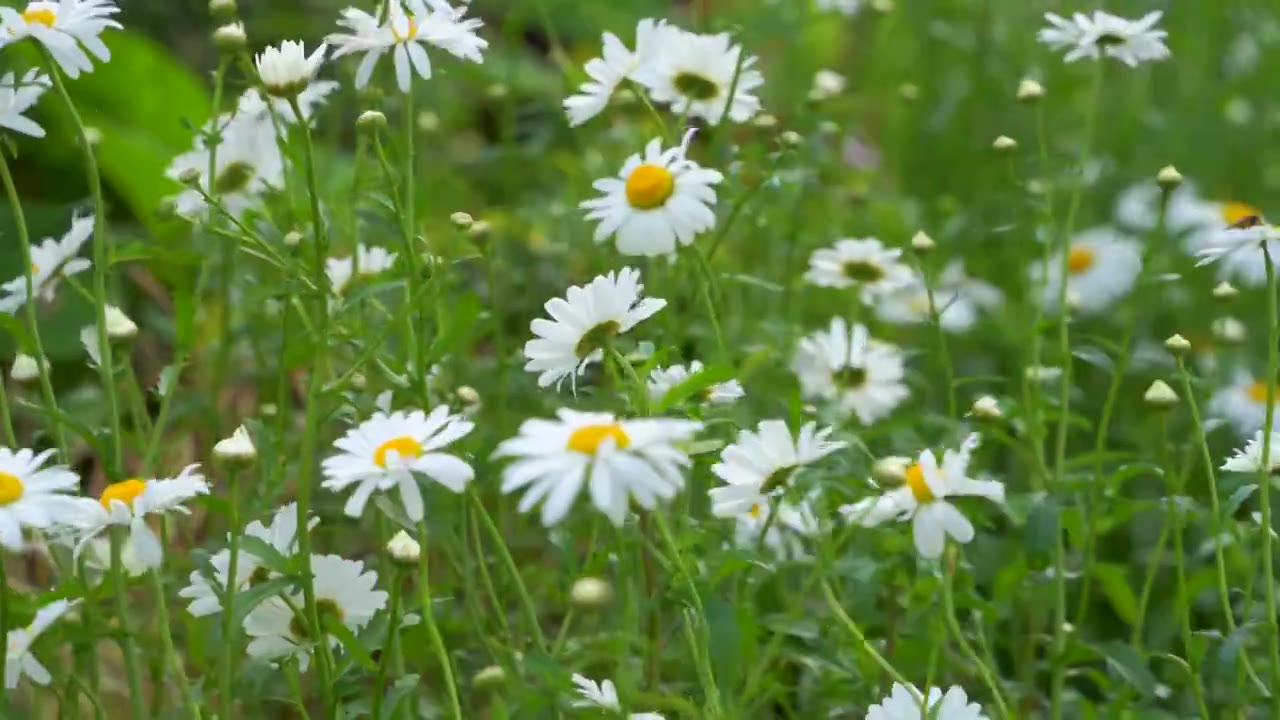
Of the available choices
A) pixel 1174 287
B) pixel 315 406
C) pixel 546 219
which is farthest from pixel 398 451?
pixel 1174 287

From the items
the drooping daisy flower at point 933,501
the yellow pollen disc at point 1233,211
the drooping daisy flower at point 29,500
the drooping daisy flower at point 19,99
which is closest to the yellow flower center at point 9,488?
the drooping daisy flower at point 29,500

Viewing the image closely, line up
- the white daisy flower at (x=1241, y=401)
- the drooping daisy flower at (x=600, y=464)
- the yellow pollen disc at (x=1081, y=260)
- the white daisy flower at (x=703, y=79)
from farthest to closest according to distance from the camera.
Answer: the yellow pollen disc at (x=1081, y=260) < the white daisy flower at (x=1241, y=401) < the white daisy flower at (x=703, y=79) < the drooping daisy flower at (x=600, y=464)

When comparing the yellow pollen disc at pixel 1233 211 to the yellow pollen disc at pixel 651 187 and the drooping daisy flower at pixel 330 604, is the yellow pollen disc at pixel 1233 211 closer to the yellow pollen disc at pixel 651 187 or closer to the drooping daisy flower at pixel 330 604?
the yellow pollen disc at pixel 651 187

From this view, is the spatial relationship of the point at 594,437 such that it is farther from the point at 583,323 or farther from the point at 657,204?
the point at 657,204

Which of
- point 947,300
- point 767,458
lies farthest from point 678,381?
point 947,300

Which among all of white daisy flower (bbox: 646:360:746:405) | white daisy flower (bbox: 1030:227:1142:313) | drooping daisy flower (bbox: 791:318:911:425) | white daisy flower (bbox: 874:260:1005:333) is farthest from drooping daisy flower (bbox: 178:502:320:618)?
white daisy flower (bbox: 1030:227:1142:313)

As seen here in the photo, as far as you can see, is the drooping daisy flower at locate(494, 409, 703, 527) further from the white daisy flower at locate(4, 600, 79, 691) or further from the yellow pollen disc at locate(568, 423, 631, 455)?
the white daisy flower at locate(4, 600, 79, 691)

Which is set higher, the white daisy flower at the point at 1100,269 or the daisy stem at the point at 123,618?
the daisy stem at the point at 123,618
